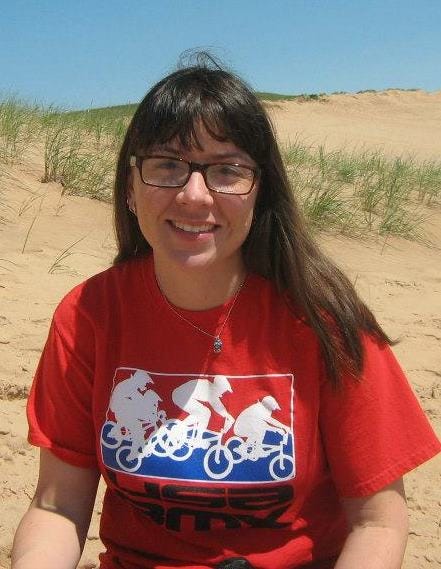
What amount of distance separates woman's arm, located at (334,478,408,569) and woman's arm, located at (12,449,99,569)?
0.55 metres

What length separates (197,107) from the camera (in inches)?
59.5

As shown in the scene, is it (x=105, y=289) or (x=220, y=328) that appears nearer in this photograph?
(x=220, y=328)

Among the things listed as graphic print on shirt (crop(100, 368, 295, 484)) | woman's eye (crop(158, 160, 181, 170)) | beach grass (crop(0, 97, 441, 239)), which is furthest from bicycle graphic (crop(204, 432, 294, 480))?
beach grass (crop(0, 97, 441, 239))

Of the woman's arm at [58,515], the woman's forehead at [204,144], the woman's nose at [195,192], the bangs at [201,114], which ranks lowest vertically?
the woman's arm at [58,515]

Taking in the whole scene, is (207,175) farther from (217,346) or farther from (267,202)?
(217,346)

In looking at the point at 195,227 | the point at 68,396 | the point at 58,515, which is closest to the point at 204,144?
the point at 195,227

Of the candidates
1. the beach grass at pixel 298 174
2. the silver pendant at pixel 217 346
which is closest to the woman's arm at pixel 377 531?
the silver pendant at pixel 217 346

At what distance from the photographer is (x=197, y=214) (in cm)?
153

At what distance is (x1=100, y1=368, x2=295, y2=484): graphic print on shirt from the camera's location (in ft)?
4.95

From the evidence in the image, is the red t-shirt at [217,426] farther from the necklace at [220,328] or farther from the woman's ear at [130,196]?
the woman's ear at [130,196]

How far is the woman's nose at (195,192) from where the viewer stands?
150cm

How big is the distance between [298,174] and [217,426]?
6.45 meters

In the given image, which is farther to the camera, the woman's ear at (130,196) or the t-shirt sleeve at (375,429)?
the woman's ear at (130,196)

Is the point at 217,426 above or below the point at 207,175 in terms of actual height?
below
